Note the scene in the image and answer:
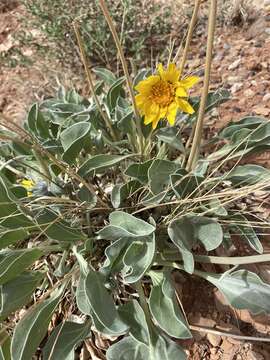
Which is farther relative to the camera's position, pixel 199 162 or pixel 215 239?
pixel 199 162

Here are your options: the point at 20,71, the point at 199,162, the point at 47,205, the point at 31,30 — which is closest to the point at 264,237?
the point at 199,162

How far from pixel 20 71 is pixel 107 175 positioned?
5.89 ft

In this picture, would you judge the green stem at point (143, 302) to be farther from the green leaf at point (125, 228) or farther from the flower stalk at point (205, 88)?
the flower stalk at point (205, 88)

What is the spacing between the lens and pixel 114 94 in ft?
7.73

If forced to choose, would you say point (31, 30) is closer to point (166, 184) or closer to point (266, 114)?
point (266, 114)

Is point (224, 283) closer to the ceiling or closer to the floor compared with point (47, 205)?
closer to the floor

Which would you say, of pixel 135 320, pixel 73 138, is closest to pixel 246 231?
pixel 135 320

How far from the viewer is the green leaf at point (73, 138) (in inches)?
77.2

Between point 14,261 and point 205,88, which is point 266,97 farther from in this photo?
point 14,261

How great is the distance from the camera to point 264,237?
225 centimetres

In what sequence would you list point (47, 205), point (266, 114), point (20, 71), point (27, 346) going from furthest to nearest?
point (20, 71)
point (266, 114)
point (47, 205)
point (27, 346)

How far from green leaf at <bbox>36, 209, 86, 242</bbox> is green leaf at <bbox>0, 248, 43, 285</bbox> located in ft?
0.35

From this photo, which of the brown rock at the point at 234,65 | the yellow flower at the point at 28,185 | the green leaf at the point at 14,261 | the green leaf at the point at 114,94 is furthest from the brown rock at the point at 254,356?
the brown rock at the point at 234,65

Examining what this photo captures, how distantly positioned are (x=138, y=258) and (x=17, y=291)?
48cm
